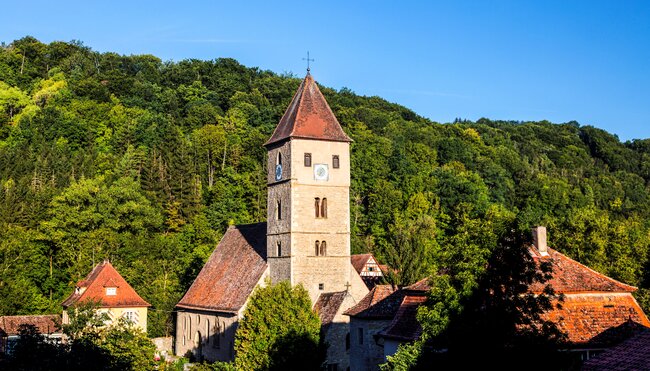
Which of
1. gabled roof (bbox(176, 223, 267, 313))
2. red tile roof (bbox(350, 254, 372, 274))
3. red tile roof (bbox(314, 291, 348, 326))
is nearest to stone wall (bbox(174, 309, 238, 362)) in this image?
gabled roof (bbox(176, 223, 267, 313))

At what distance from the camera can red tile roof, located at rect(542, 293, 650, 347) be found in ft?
95.2

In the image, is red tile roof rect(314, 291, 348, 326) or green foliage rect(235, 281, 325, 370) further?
red tile roof rect(314, 291, 348, 326)

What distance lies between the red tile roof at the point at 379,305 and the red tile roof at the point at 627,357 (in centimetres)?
1630

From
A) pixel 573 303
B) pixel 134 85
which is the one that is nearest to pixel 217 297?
pixel 573 303

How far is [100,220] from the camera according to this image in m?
70.9

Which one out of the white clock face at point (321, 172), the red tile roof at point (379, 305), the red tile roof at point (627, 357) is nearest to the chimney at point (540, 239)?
the red tile roof at point (379, 305)

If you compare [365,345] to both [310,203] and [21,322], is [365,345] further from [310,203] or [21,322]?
[21,322]

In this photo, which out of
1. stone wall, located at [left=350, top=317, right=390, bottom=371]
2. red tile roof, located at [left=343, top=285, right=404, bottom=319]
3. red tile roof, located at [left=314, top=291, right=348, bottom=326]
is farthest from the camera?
red tile roof, located at [left=314, top=291, right=348, bottom=326]

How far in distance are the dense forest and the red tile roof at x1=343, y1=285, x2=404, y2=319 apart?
808 cm

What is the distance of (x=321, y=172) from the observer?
44844mm

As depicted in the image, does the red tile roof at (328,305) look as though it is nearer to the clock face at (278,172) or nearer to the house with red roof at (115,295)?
the clock face at (278,172)

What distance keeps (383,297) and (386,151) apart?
5881 cm

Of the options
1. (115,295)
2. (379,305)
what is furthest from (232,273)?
(379,305)

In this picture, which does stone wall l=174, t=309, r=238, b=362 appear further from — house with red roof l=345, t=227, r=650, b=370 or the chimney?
the chimney
